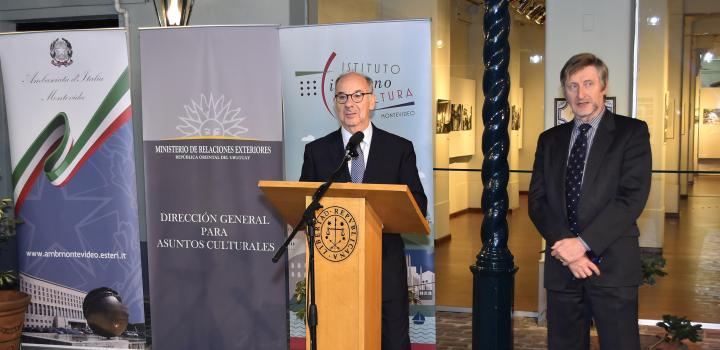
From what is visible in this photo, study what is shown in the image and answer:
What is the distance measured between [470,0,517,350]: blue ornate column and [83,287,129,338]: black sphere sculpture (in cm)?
263

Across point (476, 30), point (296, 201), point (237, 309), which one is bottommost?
point (237, 309)

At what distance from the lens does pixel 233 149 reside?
4.96 m

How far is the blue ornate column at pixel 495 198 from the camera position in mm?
3656

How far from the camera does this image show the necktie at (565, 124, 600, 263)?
3561 mm

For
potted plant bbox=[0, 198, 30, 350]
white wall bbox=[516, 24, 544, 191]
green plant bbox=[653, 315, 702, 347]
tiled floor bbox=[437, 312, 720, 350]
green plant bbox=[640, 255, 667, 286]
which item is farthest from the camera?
white wall bbox=[516, 24, 544, 191]

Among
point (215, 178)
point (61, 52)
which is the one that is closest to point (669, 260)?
point (215, 178)

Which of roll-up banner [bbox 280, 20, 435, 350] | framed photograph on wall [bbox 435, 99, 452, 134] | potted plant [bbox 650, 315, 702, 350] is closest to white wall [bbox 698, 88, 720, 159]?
potted plant [bbox 650, 315, 702, 350]

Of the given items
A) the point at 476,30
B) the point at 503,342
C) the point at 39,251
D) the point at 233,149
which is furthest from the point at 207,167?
the point at 476,30

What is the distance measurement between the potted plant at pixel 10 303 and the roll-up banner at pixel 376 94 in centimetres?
185

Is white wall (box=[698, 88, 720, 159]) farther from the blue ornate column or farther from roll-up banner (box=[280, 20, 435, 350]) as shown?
the blue ornate column

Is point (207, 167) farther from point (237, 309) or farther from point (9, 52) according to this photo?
point (9, 52)

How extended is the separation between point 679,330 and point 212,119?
3.14m

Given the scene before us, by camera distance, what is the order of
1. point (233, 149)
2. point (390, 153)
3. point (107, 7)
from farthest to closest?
1. point (107, 7)
2. point (233, 149)
3. point (390, 153)

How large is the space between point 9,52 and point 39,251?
4.50 ft
